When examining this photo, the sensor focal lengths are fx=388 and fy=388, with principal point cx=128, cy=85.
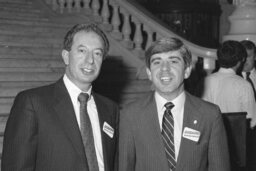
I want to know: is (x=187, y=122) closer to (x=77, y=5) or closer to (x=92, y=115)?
(x=92, y=115)

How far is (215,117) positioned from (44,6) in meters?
6.46

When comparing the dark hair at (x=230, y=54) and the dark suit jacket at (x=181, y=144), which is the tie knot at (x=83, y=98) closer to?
the dark suit jacket at (x=181, y=144)

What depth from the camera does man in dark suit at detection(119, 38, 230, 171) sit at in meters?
2.25

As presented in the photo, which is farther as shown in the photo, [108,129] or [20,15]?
[20,15]

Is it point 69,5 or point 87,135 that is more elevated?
point 69,5

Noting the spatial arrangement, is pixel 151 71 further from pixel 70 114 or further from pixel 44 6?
pixel 44 6

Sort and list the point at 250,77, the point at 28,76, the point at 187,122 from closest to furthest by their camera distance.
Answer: the point at 187,122, the point at 250,77, the point at 28,76

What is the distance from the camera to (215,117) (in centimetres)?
232

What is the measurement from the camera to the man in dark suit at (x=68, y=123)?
216cm

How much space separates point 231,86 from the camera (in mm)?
3578

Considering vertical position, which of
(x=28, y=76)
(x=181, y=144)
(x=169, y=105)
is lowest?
(x=181, y=144)

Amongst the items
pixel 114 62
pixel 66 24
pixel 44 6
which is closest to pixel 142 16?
pixel 114 62

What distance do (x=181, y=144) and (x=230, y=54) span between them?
1662 mm

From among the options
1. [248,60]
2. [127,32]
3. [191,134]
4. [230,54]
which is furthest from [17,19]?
[191,134]
